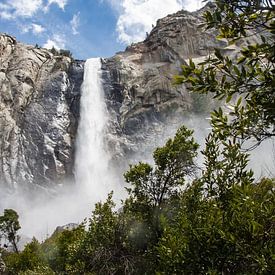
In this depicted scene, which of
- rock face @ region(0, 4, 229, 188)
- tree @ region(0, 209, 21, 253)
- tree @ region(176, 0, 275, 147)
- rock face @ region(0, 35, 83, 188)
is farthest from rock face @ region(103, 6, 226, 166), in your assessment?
tree @ region(176, 0, 275, 147)

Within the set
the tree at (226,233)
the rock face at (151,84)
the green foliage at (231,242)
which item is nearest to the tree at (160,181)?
the tree at (226,233)

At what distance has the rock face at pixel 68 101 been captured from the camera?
4956 centimetres

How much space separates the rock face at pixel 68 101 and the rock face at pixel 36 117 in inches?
4.8

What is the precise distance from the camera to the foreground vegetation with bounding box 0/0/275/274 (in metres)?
3.51

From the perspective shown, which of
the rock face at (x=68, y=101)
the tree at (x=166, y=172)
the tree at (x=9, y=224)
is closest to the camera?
the tree at (x=166, y=172)

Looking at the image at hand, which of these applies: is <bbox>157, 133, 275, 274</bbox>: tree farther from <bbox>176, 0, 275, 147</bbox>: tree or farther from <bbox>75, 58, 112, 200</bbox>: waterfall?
<bbox>75, 58, 112, 200</bbox>: waterfall

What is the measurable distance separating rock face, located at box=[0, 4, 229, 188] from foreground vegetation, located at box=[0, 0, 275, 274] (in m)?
31.9

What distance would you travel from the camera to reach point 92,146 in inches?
2016

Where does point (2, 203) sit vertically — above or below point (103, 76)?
below

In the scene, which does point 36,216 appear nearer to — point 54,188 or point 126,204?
point 54,188

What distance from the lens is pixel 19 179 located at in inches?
1898

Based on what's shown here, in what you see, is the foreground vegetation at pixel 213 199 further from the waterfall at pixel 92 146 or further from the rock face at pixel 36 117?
the rock face at pixel 36 117

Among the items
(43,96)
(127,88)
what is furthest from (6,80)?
(127,88)

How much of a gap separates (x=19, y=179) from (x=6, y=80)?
15.4m
